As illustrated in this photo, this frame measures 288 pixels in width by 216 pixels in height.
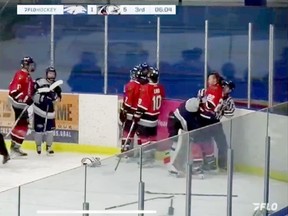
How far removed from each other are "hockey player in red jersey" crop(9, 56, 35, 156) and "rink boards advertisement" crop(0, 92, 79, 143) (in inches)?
4.9

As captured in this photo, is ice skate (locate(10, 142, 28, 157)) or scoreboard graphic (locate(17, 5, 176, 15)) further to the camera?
ice skate (locate(10, 142, 28, 157))

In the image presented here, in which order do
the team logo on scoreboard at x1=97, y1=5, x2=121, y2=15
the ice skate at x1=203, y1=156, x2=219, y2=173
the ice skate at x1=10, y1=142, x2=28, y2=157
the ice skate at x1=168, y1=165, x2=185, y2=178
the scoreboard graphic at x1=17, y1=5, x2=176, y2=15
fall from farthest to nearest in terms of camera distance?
the team logo on scoreboard at x1=97, y1=5, x2=121, y2=15 → the ice skate at x1=10, y1=142, x2=28, y2=157 → the scoreboard graphic at x1=17, y1=5, x2=176, y2=15 → the ice skate at x1=203, y1=156, x2=219, y2=173 → the ice skate at x1=168, y1=165, x2=185, y2=178

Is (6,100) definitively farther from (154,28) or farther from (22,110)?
(154,28)

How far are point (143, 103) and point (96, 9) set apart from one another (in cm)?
142

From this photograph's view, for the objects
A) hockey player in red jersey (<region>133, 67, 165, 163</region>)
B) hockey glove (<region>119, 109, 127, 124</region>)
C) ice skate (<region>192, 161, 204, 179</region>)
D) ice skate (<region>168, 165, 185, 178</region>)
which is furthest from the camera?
hockey glove (<region>119, 109, 127, 124</region>)

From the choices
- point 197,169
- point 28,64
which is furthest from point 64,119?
point 197,169

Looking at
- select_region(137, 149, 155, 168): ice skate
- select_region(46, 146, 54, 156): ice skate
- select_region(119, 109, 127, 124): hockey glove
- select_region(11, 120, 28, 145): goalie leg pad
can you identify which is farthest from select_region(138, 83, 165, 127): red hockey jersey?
select_region(137, 149, 155, 168): ice skate

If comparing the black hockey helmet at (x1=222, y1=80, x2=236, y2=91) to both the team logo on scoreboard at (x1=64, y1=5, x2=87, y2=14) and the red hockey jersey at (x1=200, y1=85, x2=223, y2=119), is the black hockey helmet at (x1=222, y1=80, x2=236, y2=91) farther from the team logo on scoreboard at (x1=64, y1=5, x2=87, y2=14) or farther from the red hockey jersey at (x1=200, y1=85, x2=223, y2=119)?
the team logo on scoreboard at (x1=64, y1=5, x2=87, y2=14)

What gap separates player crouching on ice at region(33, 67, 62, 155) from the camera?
10883mm

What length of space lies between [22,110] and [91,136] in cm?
80

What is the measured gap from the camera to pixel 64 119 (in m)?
11.3

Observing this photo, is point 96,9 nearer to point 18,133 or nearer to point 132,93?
point 132,93

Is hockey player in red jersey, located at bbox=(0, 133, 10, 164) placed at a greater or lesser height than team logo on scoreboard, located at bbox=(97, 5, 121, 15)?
lesser

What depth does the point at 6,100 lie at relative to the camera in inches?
450
